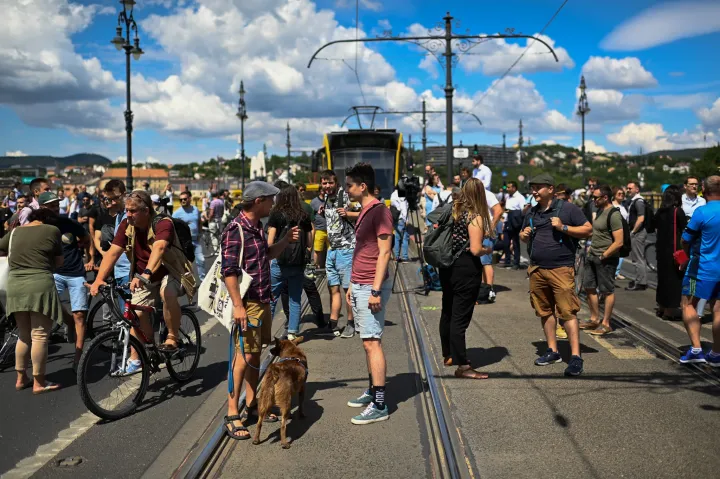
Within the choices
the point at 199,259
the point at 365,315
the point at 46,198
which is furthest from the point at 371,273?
the point at 199,259

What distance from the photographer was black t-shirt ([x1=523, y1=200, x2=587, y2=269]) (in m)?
6.64

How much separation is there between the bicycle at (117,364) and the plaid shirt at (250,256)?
48.1 inches

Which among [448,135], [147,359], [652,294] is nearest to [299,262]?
[147,359]

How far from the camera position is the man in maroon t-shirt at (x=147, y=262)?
5.89 metres

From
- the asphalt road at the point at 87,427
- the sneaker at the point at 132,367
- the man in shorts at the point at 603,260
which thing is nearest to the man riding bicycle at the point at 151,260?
the sneaker at the point at 132,367

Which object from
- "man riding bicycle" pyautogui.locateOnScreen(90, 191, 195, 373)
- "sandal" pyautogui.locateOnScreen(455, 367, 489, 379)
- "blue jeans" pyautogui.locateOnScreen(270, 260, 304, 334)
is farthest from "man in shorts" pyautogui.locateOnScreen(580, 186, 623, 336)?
"man riding bicycle" pyautogui.locateOnScreen(90, 191, 195, 373)

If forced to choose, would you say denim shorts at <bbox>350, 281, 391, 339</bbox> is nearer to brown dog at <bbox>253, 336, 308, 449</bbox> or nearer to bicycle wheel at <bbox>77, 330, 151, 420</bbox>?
brown dog at <bbox>253, 336, 308, 449</bbox>

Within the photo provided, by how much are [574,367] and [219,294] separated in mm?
3291

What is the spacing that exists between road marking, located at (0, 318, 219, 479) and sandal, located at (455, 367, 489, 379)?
278cm

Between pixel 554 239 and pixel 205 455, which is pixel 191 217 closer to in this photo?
pixel 554 239

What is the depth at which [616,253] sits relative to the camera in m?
8.23

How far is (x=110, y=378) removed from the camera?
547cm

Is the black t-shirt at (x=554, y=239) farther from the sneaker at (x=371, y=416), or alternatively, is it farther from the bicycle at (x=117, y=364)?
the bicycle at (x=117, y=364)

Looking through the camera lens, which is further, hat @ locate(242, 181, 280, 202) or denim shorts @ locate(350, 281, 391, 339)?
denim shorts @ locate(350, 281, 391, 339)
